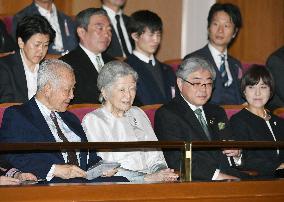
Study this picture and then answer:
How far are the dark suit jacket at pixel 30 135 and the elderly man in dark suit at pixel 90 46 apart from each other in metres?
0.95

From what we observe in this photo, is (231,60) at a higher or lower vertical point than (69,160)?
higher

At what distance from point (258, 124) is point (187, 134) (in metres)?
0.57

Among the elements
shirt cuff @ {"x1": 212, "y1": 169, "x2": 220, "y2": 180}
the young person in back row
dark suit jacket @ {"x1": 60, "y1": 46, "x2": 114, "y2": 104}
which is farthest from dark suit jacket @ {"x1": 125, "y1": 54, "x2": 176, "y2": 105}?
shirt cuff @ {"x1": 212, "y1": 169, "x2": 220, "y2": 180}

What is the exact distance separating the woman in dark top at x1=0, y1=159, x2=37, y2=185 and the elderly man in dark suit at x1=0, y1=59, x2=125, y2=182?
1.7 inches

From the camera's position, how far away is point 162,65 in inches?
205

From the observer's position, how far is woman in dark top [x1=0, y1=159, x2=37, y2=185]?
3331 mm

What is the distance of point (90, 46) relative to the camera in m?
4.88

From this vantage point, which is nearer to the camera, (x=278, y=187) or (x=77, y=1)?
(x=278, y=187)

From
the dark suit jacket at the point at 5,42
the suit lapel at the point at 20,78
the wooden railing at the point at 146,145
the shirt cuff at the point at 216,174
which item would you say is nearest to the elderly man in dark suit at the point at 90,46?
the suit lapel at the point at 20,78

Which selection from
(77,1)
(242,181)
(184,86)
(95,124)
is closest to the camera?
(242,181)

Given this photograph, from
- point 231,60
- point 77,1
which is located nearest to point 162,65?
point 231,60

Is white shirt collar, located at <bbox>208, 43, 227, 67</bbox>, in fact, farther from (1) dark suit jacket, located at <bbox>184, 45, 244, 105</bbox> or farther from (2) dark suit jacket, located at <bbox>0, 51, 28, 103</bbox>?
(2) dark suit jacket, located at <bbox>0, 51, 28, 103</bbox>

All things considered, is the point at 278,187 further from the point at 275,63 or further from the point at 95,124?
the point at 275,63

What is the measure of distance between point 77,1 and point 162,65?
1.29 m
